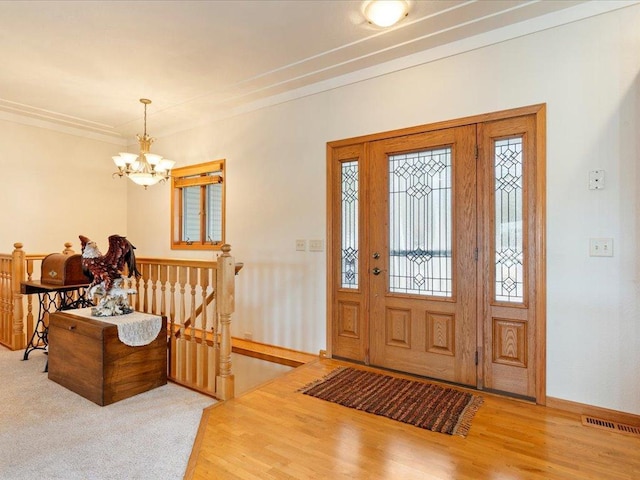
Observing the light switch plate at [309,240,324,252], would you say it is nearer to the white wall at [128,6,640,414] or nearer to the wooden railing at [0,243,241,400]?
the white wall at [128,6,640,414]

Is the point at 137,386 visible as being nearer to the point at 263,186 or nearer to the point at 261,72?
the point at 263,186

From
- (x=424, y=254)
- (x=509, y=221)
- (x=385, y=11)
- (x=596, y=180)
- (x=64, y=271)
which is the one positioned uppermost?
(x=385, y=11)

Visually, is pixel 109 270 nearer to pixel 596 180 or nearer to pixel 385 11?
pixel 385 11

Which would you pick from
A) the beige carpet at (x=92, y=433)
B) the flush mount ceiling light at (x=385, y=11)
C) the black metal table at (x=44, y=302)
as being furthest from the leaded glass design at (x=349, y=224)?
the black metal table at (x=44, y=302)

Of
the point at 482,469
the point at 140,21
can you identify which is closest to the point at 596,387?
the point at 482,469

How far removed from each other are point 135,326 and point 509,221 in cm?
299

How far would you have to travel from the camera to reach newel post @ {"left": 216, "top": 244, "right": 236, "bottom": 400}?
270 centimetres

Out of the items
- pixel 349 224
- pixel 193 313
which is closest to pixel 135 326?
pixel 193 313

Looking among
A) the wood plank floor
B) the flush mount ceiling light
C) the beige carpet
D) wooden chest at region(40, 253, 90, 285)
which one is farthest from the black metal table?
the flush mount ceiling light

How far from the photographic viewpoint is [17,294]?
3951 millimetres

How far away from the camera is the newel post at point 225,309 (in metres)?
2.70

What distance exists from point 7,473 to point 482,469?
2.43m

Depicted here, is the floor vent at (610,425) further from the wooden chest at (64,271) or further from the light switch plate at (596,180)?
the wooden chest at (64,271)

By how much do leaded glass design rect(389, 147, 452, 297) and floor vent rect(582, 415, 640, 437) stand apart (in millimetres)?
1187
